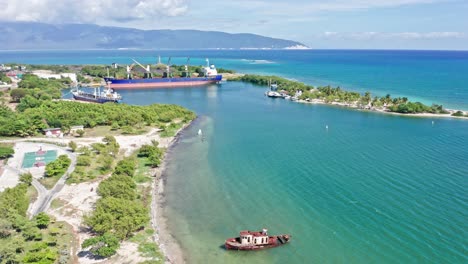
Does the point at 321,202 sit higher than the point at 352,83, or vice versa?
the point at 352,83

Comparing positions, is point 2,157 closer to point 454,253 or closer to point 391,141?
point 454,253

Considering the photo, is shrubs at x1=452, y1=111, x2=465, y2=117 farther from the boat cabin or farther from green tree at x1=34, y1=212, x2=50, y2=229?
green tree at x1=34, y1=212, x2=50, y2=229

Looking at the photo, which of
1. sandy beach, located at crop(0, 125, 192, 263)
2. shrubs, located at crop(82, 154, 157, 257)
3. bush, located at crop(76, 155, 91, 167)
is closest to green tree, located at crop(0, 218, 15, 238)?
sandy beach, located at crop(0, 125, 192, 263)

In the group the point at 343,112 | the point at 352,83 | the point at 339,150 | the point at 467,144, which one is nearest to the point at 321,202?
the point at 339,150

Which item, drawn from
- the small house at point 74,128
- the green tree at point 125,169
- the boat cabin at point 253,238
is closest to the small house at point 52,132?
the small house at point 74,128

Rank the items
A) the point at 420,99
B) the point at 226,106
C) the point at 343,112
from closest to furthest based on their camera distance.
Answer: the point at 343,112
the point at 226,106
the point at 420,99

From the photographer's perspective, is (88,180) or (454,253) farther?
(88,180)

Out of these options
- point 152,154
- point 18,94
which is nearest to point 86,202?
point 152,154

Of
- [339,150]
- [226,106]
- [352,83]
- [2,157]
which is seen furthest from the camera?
[352,83]
